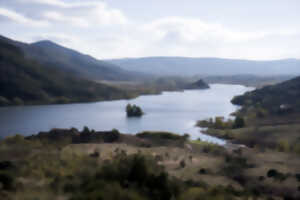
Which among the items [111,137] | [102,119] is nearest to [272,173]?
[111,137]

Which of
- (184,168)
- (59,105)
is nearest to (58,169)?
(184,168)

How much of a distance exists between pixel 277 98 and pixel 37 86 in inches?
3143

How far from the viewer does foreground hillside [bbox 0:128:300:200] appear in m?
16.3

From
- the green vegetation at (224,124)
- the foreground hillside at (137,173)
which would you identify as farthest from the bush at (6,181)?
the green vegetation at (224,124)

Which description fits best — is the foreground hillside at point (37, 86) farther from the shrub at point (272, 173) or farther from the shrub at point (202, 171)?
the shrub at point (272, 173)

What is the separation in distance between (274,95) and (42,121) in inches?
2759

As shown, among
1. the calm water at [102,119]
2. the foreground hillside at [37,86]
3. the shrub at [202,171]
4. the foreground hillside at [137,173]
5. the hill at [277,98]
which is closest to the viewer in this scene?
the foreground hillside at [137,173]

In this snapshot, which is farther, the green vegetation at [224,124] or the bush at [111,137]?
the green vegetation at [224,124]

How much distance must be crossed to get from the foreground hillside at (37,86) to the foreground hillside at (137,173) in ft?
226

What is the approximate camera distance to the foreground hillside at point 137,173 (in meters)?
16.3

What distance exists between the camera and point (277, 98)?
339ft

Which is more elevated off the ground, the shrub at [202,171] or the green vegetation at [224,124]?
the green vegetation at [224,124]

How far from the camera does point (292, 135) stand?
202 ft

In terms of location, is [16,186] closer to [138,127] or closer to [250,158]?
[250,158]
